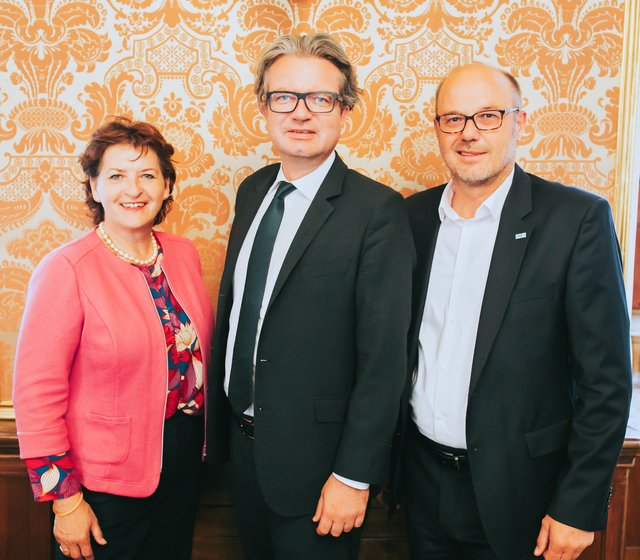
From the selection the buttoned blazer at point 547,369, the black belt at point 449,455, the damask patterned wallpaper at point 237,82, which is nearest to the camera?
the buttoned blazer at point 547,369

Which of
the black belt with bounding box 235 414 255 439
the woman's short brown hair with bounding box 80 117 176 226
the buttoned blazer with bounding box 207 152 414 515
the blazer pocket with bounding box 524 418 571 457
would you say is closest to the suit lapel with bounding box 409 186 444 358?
the buttoned blazer with bounding box 207 152 414 515

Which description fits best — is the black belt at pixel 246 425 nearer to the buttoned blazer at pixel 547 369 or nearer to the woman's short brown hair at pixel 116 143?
the buttoned blazer at pixel 547 369

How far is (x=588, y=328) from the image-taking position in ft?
4.52

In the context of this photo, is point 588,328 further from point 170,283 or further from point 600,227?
point 170,283

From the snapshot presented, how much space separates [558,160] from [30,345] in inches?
Answer: 70.0

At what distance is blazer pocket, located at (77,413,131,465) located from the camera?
1.50 meters

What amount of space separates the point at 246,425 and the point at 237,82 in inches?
45.6

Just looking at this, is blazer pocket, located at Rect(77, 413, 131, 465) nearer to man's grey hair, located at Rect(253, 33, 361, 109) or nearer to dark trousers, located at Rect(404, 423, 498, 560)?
dark trousers, located at Rect(404, 423, 498, 560)

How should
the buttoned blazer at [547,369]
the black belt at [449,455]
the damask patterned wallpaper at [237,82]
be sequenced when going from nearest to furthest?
the buttoned blazer at [547,369], the black belt at [449,455], the damask patterned wallpaper at [237,82]

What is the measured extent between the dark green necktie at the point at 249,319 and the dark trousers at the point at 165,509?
0.69 feet

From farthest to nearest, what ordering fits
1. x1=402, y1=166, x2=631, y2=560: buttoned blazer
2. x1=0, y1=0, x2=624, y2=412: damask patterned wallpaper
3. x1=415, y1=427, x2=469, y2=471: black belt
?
1. x1=0, y1=0, x2=624, y2=412: damask patterned wallpaper
2. x1=415, y1=427, x2=469, y2=471: black belt
3. x1=402, y1=166, x2=631, y2=560: buttoned blazer

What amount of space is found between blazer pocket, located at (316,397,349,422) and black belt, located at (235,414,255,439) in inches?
8.1

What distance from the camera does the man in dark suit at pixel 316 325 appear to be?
1438mm

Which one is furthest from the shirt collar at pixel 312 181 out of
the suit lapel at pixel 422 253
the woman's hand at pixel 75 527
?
the woman's hand at pixel 75 527
